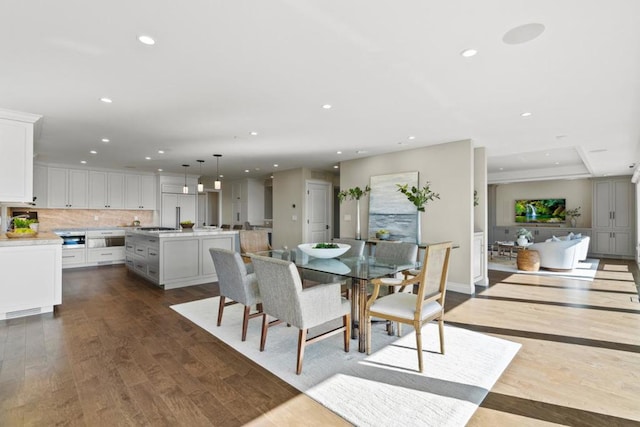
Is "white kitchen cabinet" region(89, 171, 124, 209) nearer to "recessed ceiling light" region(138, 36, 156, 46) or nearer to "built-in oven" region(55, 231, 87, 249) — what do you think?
"built-in oven" region(55, 231, 87, 249)

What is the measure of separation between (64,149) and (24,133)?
7.18 ft

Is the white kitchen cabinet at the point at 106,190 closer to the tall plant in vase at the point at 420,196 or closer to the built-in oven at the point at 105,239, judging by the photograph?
the built-in oven at the point at 105,239

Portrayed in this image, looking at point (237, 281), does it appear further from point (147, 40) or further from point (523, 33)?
point (523, 33)

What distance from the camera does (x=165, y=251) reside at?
5.01 meters

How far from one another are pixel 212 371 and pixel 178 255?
312cm

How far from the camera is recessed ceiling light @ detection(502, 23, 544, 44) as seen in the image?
2004 mm

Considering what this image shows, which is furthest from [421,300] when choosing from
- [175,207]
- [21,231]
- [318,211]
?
[175,207]

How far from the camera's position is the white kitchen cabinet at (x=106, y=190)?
25.4 ft

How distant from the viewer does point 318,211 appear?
27.4 feet


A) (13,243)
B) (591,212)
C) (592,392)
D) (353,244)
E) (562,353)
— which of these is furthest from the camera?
(591,212)

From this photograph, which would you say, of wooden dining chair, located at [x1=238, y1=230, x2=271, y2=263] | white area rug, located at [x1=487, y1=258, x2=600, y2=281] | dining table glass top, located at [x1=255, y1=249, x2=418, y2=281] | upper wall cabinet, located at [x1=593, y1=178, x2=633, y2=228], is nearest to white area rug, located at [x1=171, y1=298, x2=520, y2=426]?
dining table glass top, located at [x1=255, y1=249, x2=418, y2=281]

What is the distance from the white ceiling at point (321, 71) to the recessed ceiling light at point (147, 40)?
31 millimetres

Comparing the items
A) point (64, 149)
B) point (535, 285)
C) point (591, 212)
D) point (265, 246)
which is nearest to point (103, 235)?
point (64, 149)

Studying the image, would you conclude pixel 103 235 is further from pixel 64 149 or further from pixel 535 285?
pixel 535 285
